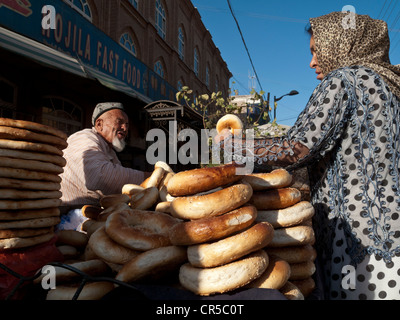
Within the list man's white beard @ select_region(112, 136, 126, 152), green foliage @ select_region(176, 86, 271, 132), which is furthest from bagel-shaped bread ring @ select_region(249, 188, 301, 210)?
green foliage @ select_region(176, 86, 271, 132)

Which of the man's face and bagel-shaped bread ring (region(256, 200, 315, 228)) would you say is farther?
the man's face

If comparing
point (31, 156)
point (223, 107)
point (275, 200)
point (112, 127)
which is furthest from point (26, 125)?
point (223, 107)

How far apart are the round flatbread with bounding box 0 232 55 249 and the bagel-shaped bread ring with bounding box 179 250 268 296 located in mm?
853

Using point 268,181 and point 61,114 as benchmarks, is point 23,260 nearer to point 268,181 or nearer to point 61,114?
point 268,181

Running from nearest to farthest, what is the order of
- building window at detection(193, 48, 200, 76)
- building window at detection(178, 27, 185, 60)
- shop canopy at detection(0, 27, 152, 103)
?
shop canopy at detection(0, 27, 152, 103) < building window at detection(178, 27, 185, 60) < building window at detection(193, 48, 200, 76)

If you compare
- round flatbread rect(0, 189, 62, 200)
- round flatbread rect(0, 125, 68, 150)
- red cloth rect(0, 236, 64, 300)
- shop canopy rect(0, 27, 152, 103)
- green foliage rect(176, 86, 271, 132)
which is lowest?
red cloth rect(0, 236, 64, 300)

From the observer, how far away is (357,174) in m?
1.68

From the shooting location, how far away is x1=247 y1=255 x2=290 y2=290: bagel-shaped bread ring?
3.57 feet

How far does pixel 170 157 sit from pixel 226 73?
23041 millimetres

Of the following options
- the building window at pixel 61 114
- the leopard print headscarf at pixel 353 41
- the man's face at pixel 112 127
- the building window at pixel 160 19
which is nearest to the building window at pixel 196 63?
the building window at pixel 160 19

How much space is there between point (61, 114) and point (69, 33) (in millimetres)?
2143

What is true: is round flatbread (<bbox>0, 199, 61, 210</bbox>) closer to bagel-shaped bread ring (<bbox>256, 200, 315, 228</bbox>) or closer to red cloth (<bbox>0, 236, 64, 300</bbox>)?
red cloth (<bbox>0, 236, 64, 300</bbox>)

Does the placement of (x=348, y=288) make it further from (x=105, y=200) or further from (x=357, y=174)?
(x=105, y=200)

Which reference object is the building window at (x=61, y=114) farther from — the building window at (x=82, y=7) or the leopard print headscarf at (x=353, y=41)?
the leopard print headscarf at (x=353, y=41)
